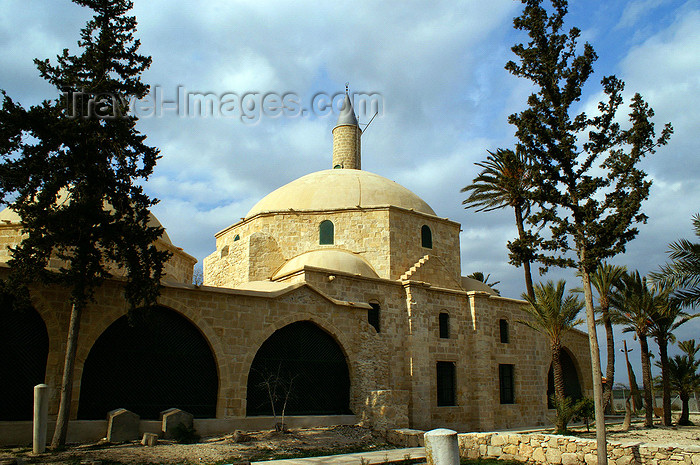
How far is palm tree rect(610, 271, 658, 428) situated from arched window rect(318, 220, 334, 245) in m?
10.3

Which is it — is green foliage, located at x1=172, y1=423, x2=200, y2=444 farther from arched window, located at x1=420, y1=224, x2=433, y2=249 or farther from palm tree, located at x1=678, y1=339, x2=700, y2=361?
palm tree, located at x1=678, y1=339, x2=700, y2=361

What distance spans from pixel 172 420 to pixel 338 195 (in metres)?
11.3

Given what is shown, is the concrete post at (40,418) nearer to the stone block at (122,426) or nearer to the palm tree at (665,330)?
the stone block at (122,426)

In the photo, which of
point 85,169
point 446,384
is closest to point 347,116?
point 446,384

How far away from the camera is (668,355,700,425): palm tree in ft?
63.8

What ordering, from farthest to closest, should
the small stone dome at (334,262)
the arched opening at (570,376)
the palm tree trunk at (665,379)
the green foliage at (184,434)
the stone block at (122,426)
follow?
1. the arched opening at (570,376)
2. the palm tree trunk at (665,379)
3. the small stone dome at (334,262)
4. the green foliage at (184,434)
5. the stone block at (122,426)

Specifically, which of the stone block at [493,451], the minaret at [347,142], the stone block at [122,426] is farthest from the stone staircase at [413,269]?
the stone block at [122,426]

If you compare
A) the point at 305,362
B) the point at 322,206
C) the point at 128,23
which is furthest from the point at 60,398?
the point at 322,206

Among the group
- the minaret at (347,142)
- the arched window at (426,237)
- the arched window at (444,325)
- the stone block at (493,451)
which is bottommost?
the stone block at (493,451)

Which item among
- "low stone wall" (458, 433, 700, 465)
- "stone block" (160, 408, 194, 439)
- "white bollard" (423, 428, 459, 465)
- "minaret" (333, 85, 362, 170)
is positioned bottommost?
"low stone wall" (458, 433, 700, 465)

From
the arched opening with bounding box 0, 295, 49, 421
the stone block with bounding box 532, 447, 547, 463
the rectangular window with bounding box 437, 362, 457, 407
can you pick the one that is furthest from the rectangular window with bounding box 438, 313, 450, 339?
the arched opening with bounding box 0, 295, 49, 421

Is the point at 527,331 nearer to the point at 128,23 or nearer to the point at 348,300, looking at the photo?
the point at 348,300

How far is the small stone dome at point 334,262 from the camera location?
1661 centimetres

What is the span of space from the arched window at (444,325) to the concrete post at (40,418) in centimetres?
1199
